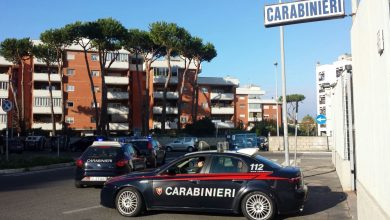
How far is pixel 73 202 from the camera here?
1115 centimetres

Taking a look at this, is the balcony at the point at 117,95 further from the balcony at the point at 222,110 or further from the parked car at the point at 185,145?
the parked car at the point at 185,145

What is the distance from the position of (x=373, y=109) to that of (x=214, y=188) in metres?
4.16

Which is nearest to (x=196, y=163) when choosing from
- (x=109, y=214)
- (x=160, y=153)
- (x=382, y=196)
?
(x=109, y=214)

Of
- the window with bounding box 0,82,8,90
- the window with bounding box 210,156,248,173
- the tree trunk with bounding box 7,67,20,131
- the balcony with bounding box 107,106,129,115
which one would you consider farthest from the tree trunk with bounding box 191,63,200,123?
the window with bounding box 210,156,248,173

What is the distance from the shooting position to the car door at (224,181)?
8.90 metres

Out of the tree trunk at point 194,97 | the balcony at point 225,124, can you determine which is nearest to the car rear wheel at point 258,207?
the tree trunk at point 194,97

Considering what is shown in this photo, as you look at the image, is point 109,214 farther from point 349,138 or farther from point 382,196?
point 349,138

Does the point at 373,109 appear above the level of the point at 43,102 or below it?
below

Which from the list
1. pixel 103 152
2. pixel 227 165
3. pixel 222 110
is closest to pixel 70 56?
pixel 222 110

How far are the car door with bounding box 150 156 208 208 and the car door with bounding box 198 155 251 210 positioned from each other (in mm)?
167

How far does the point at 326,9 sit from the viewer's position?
906 cm

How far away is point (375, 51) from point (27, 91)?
227 ft

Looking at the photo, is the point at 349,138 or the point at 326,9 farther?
the point at 349,138

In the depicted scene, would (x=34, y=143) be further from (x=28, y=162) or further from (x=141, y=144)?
(x=141, y=144)
